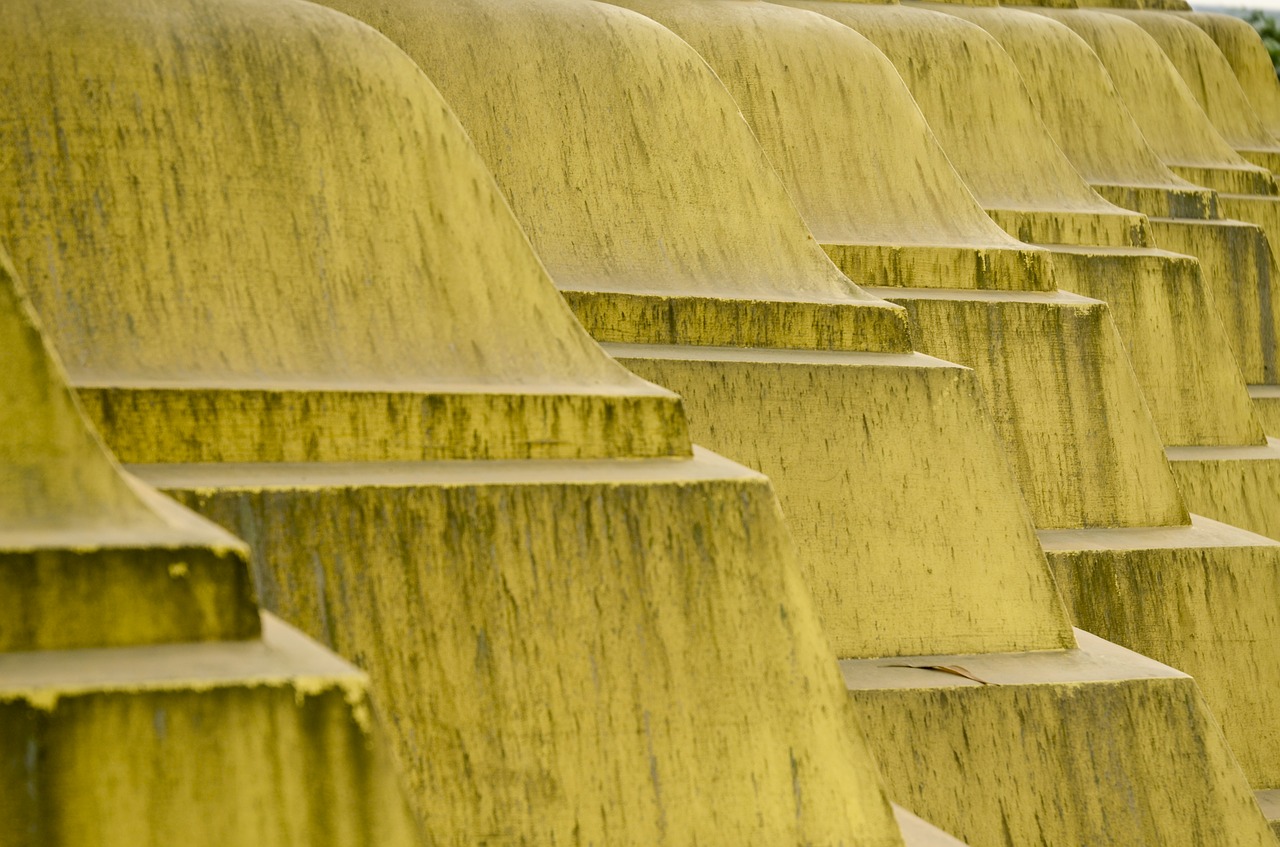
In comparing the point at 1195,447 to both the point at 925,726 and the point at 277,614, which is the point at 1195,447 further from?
the point at 277,614

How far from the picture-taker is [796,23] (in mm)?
6793

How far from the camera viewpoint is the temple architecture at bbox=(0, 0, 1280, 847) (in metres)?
2.24

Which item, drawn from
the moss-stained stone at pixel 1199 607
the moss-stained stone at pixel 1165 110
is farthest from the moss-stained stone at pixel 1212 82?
the moss-stained stone at pixel 1199 607

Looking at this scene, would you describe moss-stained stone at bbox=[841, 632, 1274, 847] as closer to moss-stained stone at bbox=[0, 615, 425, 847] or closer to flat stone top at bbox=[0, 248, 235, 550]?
moss-stained stone at bbox=[0, 615, 425, 847]

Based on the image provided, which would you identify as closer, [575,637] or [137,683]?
[137,683]

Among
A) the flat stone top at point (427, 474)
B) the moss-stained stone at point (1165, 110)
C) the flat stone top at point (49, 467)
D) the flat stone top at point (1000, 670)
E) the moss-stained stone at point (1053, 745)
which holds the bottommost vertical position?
the moss-stained stone at point (1053, 745)

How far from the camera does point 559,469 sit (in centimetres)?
329

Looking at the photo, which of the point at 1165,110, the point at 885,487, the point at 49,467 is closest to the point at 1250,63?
the point at 1165,110

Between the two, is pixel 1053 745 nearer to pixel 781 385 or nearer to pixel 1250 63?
pixel 781 385

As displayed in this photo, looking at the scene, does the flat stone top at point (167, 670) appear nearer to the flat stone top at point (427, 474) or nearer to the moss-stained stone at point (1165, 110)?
the flat stone top at point (427, 474)

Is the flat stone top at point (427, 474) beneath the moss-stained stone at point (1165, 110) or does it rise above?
beneath

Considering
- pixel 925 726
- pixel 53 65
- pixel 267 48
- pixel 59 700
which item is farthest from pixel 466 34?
pixel 59 700

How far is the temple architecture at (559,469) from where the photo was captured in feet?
7.36

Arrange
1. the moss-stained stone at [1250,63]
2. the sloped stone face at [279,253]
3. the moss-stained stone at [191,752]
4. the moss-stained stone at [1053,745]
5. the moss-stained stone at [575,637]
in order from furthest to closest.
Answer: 1. the moss-stained stone at [1250,63]
2. the moss-stained stone at [1053,745]
3. the sloped stone face at [279,253]
4. the moss-stained stone at [575,637]
5. the moss-stained stone at [191,752]
